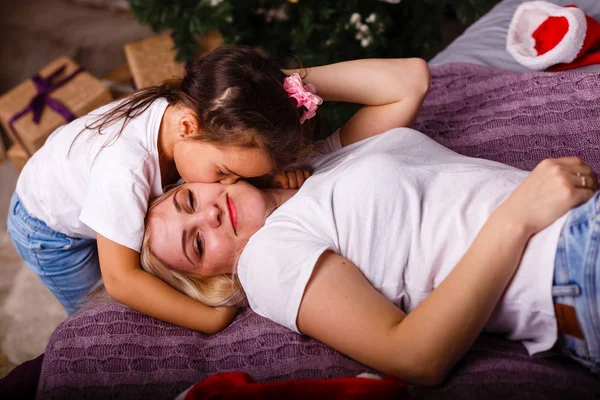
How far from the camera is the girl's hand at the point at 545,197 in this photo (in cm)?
98

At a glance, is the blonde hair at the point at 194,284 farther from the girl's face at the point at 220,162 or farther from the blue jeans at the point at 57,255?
the blue jeans at the point at 57,255

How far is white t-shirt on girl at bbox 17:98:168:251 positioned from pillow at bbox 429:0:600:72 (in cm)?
97

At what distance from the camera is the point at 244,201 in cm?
130

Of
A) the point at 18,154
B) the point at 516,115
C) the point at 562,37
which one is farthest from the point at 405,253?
the point at 18,154

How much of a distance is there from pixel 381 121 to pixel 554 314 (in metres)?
0.70

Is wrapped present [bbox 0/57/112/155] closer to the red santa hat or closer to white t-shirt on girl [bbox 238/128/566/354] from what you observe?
white t-shirt on girl [bbox 238/128/566/354]

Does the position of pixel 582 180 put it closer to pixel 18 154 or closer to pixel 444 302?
pixel 444 302

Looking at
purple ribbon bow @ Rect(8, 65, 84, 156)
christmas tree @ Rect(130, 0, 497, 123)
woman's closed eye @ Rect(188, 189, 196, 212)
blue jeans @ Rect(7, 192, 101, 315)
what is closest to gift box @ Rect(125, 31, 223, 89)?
christmas tree @ Rect(130, 0, 497, 123)

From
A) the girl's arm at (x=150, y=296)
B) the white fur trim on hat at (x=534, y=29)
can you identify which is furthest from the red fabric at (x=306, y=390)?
the white fur trim on hat at (x=534, y=29)

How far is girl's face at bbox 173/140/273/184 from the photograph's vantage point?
1.31 meters

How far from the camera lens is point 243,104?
1267 mm

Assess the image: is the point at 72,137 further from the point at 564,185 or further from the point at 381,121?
the point at 564,185

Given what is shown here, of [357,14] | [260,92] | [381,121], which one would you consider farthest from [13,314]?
[357,14]

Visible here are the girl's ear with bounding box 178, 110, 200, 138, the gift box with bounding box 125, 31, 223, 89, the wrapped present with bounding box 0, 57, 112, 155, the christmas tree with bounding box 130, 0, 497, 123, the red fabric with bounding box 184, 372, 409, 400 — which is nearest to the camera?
the red fabric with bounding box 184, 372, 409, 400
